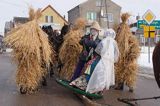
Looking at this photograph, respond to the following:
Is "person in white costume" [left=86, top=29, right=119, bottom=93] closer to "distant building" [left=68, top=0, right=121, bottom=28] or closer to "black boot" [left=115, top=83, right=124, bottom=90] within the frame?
"black boot" [left=115, top=83, right=124, bottom=90]

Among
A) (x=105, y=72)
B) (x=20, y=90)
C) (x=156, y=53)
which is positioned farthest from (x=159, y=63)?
(x=20, y=90)

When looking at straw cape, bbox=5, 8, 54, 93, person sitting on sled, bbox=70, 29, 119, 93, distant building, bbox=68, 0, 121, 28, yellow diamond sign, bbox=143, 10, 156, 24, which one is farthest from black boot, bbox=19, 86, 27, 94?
distant building, bbox=68, 0, 121, 28

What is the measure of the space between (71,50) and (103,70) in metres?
2.87

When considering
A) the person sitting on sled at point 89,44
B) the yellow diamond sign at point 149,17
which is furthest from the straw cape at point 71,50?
the yellow diamond sign at point 149,17

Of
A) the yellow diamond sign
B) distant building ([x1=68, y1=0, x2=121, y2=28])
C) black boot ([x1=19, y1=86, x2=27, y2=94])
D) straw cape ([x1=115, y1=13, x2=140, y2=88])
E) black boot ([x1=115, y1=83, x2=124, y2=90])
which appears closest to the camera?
black boot ([x1=19, y1=86, x2=27, y2=94])

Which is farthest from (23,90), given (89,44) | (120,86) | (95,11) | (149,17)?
(95,11)

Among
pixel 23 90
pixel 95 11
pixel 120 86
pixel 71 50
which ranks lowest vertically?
pixel 120 86

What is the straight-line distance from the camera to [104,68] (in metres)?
11.0

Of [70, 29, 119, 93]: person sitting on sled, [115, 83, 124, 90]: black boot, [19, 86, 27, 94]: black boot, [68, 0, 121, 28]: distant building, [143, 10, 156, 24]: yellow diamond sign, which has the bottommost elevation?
[115, 83, 124, 90]: black boot

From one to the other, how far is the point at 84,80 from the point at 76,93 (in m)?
0.41

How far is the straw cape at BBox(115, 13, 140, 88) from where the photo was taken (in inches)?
520

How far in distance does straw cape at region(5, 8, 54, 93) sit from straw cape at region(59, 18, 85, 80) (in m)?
1.31

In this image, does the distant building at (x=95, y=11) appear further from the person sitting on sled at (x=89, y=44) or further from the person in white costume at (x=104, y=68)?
the person in white costume at (x=104, y=68)

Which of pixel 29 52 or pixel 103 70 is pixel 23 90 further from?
pixel 103 70
